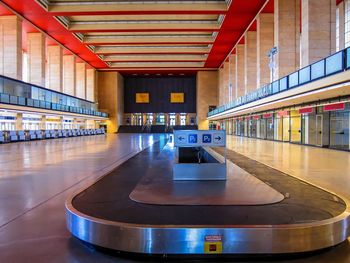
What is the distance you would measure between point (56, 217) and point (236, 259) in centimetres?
280

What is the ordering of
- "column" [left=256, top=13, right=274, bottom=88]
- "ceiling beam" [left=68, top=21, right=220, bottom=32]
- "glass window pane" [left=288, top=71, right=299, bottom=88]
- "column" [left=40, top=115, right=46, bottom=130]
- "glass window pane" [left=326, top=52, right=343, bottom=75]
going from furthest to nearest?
"column" [left=40, top=115, right=46, bottom=130]
"ceiling beam" [left=68, top=21, right=220, bottom=32]
"column" [left=256, top=13, right=274, bottom=88]
"glass window pane" [left=288, top=71, right=299, bottom=88]
"glass window pane" [left=326, top=52, right=343, bottom=75]

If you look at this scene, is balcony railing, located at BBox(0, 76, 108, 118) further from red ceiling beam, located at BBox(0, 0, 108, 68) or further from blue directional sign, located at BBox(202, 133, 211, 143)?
blue directional sign, located at BBox(202, 133, 211, 143)

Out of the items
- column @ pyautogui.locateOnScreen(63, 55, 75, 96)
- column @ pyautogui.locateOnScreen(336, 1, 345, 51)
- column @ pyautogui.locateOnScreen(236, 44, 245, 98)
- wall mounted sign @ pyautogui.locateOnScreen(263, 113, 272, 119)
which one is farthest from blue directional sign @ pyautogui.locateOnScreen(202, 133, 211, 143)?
column @ pyautogui.locateOnScreen(63, 55, 75, 96)

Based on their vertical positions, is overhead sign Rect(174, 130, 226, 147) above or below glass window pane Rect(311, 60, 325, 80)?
below

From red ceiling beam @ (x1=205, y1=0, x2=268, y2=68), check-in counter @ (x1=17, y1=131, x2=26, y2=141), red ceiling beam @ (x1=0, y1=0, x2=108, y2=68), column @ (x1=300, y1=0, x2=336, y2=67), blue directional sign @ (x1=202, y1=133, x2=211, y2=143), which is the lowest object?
check-in counter @ (x1=17, y1=131, x2=26, y2=141)

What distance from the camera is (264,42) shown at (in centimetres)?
3072

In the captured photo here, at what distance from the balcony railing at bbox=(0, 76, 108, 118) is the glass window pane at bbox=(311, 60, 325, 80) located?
2234 cm

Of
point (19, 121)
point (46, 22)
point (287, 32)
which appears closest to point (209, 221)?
point (287, 32)

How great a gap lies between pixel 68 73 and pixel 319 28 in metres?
38.3

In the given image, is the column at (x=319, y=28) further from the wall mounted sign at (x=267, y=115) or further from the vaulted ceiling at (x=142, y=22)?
the wall mounted sign at (x=267, y=115)

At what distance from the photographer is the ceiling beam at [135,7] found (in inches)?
1171

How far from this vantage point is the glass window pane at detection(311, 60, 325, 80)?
1498 centimetres

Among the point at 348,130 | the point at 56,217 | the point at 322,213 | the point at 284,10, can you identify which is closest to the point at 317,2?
the point at 284,10

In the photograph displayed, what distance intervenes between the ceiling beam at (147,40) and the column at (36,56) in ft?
19.2
